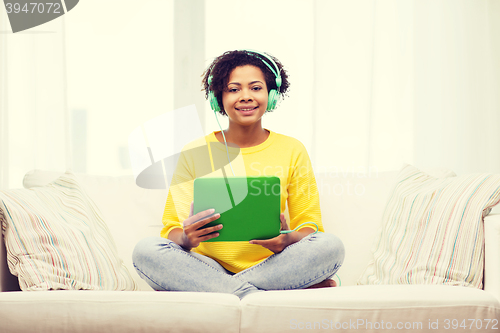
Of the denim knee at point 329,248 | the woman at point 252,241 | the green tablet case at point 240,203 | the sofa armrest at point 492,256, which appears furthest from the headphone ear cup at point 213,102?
the sofa armrest at point 492,256

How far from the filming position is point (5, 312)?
94 cm

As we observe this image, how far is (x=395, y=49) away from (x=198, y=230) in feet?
5.45

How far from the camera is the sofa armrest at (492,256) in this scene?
102 cm

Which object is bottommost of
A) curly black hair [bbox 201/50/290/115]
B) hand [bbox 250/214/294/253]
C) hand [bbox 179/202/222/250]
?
hand [bbox 250/214/294/253]

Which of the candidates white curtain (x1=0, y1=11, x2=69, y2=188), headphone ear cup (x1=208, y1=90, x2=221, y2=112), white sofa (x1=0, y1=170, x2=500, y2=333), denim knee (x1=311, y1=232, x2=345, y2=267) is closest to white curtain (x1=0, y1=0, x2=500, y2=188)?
white curtain (x1=0, y1=11, x2=69, y2=188)

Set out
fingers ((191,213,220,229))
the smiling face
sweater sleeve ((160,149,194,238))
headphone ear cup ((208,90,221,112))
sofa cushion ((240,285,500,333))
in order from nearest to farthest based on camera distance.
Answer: sofa cushion ((240,285,500,333)) → fingers ((191,213,220,229)) → sweater sleeve ((160,149,194,238)) → the smiling face → headphone ear cup ((208,90,221,112))

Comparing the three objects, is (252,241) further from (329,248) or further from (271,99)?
(271,99)

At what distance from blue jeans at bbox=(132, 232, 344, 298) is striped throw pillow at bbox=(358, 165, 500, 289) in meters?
0.22

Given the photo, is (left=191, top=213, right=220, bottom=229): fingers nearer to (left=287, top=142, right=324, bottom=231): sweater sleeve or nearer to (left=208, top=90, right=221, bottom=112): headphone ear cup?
(left=287, top=142, right=324, bottom=231): sweater sleeve

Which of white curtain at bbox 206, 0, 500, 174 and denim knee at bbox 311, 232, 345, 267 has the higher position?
white curtain at bbox 206, 0, 500, 174

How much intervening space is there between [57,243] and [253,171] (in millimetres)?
650

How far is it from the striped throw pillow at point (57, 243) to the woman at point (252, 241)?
14 centimetres

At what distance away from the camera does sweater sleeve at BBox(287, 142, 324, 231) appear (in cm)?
135

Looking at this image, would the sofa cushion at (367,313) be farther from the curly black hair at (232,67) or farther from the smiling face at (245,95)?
the curly black hair at (232,67)
